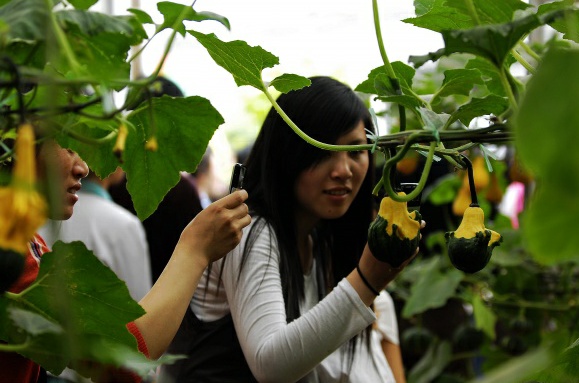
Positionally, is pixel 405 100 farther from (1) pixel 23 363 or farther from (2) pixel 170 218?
(2) pixel 170 218

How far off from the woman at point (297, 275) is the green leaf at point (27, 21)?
820 millimetres

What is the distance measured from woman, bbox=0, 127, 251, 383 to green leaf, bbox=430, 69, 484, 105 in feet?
1.18

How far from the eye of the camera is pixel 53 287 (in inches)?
31.6

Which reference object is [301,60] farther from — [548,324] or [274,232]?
[274,232]

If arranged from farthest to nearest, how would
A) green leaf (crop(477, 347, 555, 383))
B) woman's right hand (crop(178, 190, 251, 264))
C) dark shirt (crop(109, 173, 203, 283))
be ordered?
dark shirt (crop(109, 173, 203, 283)) → woman's right hand (crop(178, 190, 251, 264)) → green leaf (crop(477, 347, 555, 383))

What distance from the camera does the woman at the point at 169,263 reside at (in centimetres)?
105

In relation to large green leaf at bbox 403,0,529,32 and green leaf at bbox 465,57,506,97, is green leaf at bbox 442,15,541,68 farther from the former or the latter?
green leaf at bbox 465,57,506,97

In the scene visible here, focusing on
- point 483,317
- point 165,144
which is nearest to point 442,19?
point 165,144

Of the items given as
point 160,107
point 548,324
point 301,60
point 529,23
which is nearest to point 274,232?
point 160,107

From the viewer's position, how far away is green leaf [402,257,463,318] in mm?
2518

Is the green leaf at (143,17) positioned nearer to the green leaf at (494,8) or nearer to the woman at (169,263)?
the woman at (169,263)

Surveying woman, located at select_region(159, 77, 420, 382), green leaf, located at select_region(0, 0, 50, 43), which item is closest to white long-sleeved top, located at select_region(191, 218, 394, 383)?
woman, located at select_region(159, 77, 420, 382)

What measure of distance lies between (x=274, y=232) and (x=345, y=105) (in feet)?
0.89

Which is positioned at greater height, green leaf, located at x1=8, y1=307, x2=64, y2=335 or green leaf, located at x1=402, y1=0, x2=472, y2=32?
green leaf, located at x1=402, y1=0, x2=472, y2=32
